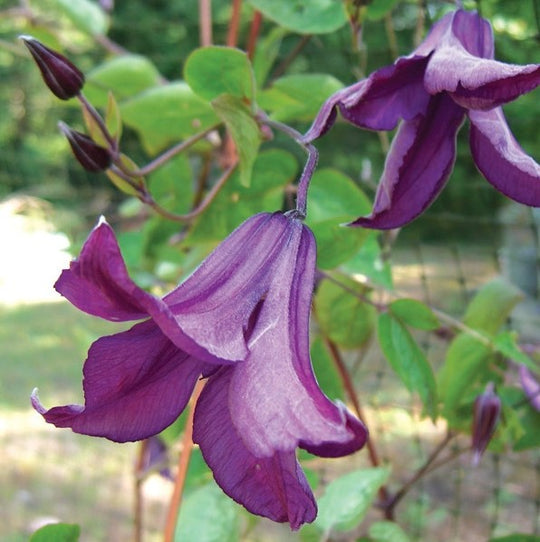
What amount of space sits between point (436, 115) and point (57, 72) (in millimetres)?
185

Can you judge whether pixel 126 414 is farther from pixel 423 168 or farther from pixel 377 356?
pixel 377 356

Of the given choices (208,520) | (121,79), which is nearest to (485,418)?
(208,520)

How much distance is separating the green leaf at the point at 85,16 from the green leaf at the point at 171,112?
20 centimetres

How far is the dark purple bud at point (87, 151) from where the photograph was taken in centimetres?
40

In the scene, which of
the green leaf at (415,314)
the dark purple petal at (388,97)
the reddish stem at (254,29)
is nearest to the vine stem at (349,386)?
the green leaf at (415,314)

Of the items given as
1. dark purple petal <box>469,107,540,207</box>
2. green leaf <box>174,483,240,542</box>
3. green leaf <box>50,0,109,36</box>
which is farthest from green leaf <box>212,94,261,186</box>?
green leaf <box>50,0,109,36</box>

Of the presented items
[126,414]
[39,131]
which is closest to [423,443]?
[126,414]

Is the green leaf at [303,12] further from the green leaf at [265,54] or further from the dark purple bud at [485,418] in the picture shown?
the dark purple bud at [485,418]

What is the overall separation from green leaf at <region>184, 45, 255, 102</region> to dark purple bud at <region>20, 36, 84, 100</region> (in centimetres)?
6

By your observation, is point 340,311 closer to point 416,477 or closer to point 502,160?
point 416,477

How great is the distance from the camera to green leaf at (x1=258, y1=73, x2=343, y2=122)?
1.61ft

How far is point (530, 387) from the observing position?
2.08ft

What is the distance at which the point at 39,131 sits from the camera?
5.87 metres

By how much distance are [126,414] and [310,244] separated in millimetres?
94
